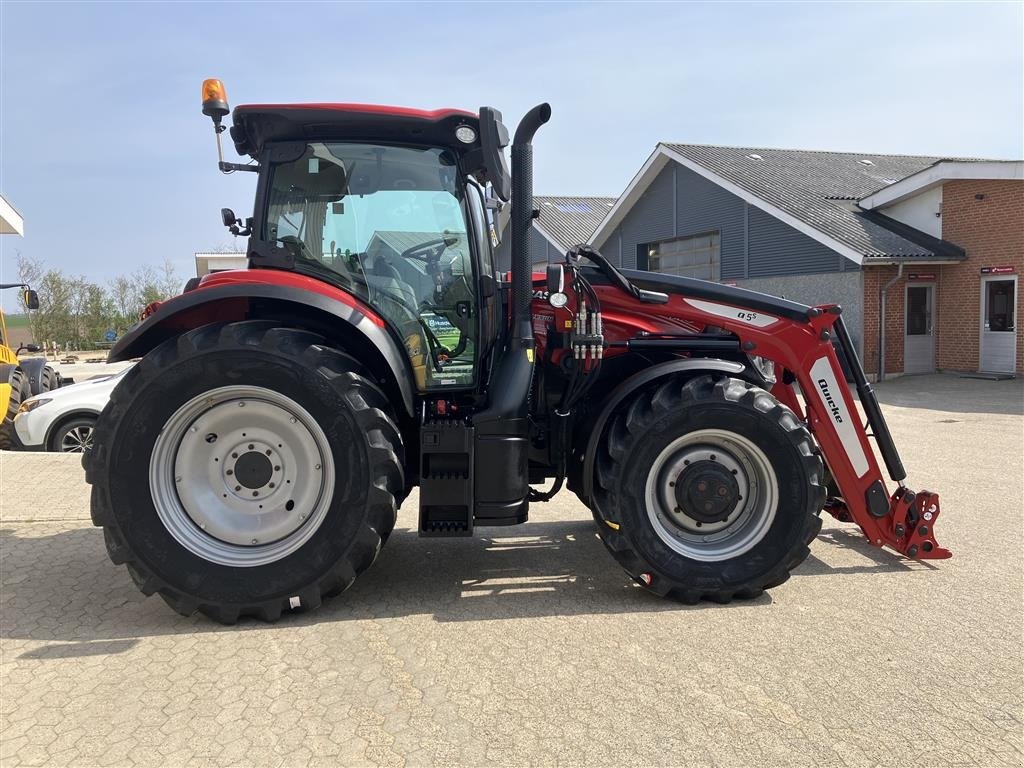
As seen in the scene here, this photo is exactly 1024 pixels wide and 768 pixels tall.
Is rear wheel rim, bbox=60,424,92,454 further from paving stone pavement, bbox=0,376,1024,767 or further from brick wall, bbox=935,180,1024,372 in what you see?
brick wall, bbox=935,180,1024,372

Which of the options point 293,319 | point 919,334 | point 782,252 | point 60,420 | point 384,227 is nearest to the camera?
point 293,319

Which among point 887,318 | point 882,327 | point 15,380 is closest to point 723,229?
point 887,318

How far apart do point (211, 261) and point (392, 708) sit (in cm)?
1294

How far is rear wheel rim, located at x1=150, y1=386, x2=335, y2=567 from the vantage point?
3664 millimetres

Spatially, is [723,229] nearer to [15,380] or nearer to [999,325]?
[999,325]

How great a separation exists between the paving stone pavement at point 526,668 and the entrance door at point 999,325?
45.0ft

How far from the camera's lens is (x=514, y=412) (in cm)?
386

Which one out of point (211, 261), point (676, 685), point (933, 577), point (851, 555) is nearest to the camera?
point (676, 685)

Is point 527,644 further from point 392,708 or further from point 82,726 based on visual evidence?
point 82,726

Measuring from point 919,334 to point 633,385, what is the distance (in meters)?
Result: 16.4

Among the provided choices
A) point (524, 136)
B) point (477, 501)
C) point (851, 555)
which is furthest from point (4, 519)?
point (851, 555)

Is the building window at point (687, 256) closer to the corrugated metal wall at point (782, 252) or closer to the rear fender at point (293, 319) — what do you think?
the corrugated metal wall at point (782, 252)

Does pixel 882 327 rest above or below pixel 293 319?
below

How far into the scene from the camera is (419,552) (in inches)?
186
